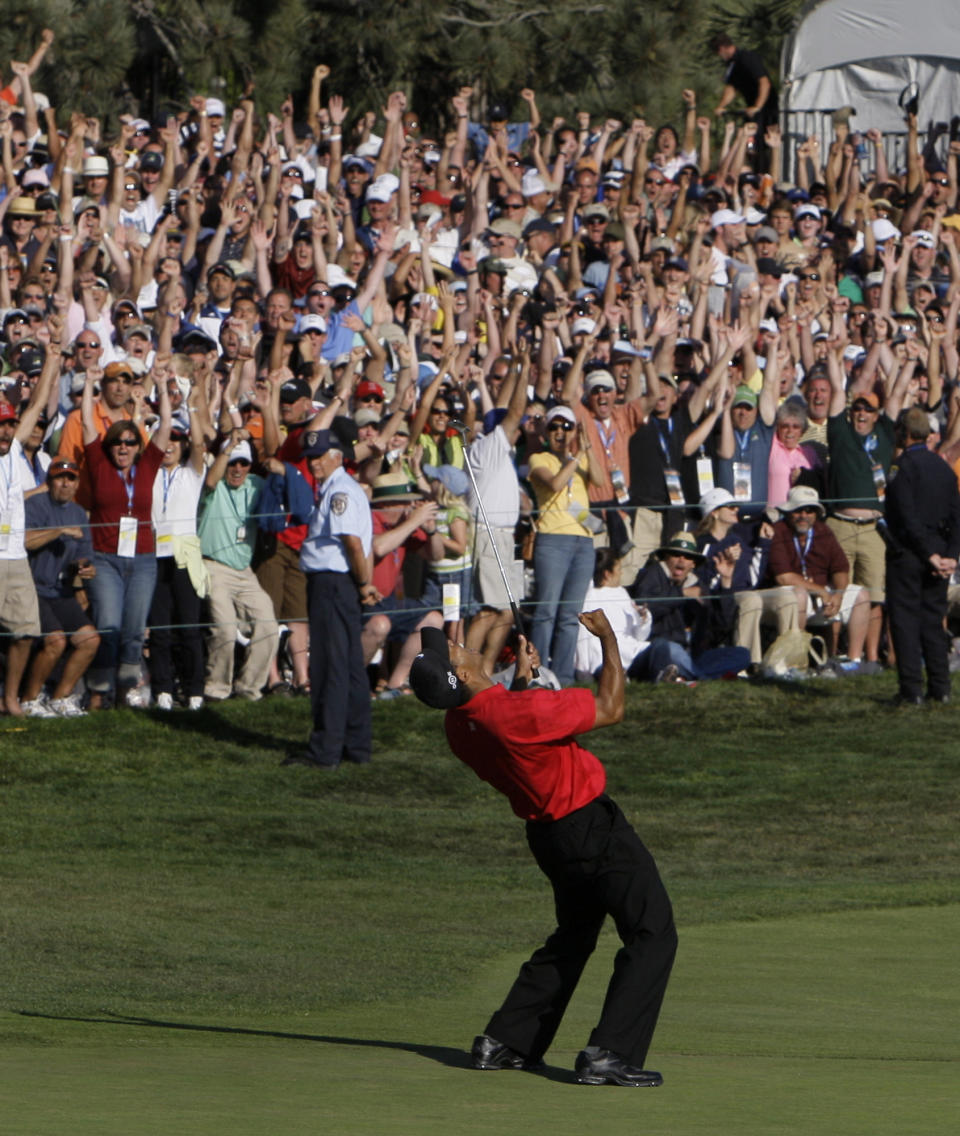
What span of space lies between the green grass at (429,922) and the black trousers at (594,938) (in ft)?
0.65

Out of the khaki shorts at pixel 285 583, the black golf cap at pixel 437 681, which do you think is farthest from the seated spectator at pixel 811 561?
the black golf cap at pixel 437 681

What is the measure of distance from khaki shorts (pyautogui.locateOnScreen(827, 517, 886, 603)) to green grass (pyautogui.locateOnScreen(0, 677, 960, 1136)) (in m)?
0.77

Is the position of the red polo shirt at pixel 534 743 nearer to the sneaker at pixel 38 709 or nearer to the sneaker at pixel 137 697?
the sneaker at pixel 38 709

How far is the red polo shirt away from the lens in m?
6.52

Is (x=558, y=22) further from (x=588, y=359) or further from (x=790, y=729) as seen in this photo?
(x=790, y=729)

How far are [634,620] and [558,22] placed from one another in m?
12.7

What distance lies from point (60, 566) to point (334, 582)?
193 centimetres

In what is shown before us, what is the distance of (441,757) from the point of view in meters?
14.3

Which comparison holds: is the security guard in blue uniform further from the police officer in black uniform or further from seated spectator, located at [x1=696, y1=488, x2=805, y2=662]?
the police officer in black uniform

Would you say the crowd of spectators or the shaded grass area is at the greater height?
the crowd of spectators

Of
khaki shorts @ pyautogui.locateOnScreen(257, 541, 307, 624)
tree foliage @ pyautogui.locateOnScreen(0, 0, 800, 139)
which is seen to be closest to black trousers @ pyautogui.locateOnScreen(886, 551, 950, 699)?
khaki shorts @ pyautogui.locateOnScreen(257, 541, 307, 624)

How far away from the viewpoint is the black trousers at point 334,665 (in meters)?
13.3

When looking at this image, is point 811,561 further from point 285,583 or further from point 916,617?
point 285,583

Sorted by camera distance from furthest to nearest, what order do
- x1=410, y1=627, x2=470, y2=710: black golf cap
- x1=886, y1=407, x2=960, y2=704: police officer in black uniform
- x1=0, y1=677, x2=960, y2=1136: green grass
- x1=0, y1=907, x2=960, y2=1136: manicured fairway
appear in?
x1=886, y1=407, x2=960, y2=704: police officer in black uniform
x1=410, y1=627, x2=470, y2=710: black golf cap
x1=0, y1=677, x2=960, y2=1136: green grass
x1=0, y1=907, x2=960, y2=1136: manicured fairway
